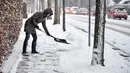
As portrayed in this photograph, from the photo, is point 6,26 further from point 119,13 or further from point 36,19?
point 119,13

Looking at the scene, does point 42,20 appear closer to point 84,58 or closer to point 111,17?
point 84,58

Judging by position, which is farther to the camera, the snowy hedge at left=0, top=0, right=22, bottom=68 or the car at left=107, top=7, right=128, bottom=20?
the car at left=107, top=7, right=128, bottom=20

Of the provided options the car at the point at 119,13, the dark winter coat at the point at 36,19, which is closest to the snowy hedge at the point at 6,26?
the dark winter coat at the point at 36,19

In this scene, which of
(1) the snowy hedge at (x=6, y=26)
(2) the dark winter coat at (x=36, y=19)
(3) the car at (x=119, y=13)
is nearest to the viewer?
(1) the snowy hedge at (x=6, y=26)

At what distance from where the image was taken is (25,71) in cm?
725

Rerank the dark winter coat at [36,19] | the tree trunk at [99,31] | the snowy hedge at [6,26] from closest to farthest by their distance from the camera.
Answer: the snowy hedge at [6,26] → the tree trunk at [99,31] → the dark winter coat at [36,19]

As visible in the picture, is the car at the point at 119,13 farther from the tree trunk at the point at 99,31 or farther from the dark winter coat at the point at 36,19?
the tree trunk at the point at 99,31

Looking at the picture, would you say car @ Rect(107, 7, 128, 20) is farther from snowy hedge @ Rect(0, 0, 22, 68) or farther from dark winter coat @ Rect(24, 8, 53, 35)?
snowy hedge @ Rect(0, 0, 22, 68)

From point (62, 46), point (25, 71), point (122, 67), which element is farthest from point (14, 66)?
point (62, 46)

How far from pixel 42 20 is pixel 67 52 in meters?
1.32

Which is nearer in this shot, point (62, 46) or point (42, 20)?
point (42, 20)

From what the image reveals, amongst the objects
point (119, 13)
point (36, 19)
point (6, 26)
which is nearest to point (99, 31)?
point (6, 26)

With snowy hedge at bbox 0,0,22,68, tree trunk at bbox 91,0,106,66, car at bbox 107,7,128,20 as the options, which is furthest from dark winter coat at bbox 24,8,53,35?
car at bbox 107,7,128,20

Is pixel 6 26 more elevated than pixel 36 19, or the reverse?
pixel 36 19
